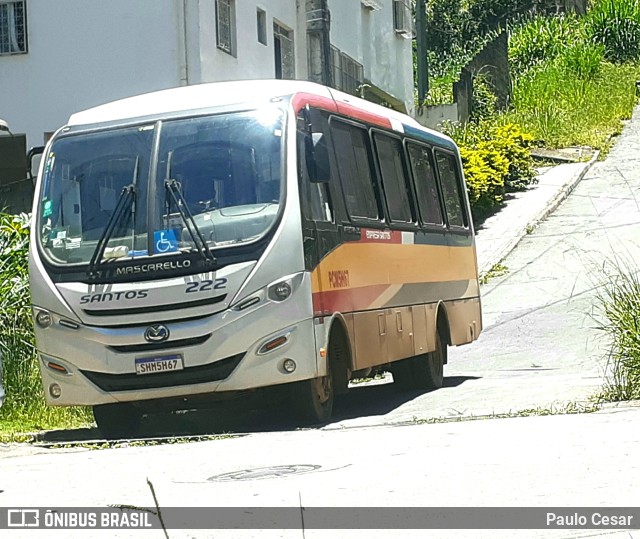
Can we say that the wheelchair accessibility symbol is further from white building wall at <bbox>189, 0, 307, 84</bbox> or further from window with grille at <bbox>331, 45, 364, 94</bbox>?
window with grille at <bbox>331, 45, 364, 94</bbox>

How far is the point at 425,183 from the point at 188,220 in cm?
514

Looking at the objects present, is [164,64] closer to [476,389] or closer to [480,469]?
[476,389]

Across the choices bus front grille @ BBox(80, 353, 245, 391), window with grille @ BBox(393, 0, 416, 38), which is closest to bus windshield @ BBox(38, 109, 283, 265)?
bus front grille @ BBox(80, 353, 245, 391)

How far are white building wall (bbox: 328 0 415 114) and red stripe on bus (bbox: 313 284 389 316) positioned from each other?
814 inches

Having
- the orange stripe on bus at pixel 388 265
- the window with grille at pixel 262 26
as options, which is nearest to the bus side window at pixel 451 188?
the orange stripe on bus at pixel 388 265

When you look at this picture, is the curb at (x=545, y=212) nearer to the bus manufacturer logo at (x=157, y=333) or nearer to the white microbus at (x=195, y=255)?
the white microbus at (x=195, y=255)

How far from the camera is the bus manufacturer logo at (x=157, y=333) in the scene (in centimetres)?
1170

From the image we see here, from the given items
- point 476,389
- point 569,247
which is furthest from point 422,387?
point 569,247

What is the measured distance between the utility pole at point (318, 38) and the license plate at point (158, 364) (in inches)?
731

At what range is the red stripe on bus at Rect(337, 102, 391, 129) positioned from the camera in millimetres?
13643

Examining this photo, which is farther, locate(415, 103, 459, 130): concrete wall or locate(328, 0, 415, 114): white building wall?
locate(415, 103, 459, 130): concrete wall

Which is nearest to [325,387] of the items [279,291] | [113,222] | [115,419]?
[279,291]

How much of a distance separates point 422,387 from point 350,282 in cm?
358

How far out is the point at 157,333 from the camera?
11.7m
